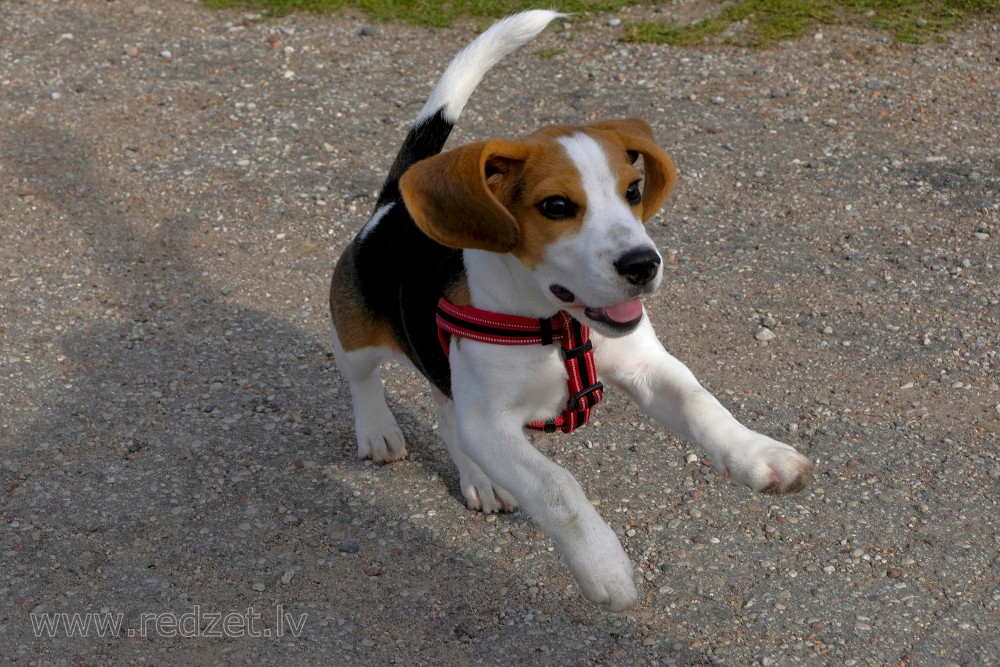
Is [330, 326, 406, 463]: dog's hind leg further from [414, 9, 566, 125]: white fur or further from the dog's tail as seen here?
[414, 9, 566, 125]: white fur

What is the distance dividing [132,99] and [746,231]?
4059mm

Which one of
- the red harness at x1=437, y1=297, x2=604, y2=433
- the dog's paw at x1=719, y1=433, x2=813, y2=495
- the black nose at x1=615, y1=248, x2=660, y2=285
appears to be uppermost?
the black nose at x1=615, y1=248, x2=660, y2=285

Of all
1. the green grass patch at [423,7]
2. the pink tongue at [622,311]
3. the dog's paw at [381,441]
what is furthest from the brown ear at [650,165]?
the green grass patch at [423,7]

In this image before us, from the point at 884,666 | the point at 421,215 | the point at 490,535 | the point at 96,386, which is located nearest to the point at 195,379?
the point at 96,386

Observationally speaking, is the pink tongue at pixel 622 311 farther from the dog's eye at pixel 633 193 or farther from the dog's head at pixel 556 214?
the dog's eye at pixel 633 193

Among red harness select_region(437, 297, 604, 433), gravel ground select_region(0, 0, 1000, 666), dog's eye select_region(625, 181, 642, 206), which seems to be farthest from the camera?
gravel ground select_region(0, 0, 1000, 666)

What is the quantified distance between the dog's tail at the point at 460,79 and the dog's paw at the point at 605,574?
5.48 feet

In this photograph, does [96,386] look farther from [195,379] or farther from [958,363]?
[958,363]

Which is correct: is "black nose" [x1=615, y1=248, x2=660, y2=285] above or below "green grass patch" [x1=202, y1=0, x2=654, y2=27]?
above

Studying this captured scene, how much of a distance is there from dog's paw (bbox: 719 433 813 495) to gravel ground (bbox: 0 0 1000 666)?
2.57ft

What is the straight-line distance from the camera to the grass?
26.2ft

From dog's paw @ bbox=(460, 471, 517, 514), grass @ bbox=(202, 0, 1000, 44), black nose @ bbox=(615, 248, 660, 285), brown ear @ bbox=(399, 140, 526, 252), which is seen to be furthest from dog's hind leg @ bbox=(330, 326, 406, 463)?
grass @ bbox=(202, 0, 1000, 44)

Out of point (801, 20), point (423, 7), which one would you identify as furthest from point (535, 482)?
point (423, 7)

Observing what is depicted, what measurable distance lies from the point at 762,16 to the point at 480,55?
4687mm
